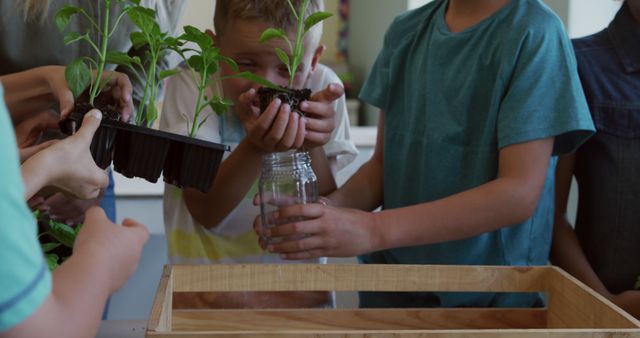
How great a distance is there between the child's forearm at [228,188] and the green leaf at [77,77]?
283 mm

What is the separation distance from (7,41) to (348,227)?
0.82 metres

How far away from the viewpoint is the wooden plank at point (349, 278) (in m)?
0.98

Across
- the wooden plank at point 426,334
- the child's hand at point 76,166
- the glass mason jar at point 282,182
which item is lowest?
the wooden plank at point 426,334

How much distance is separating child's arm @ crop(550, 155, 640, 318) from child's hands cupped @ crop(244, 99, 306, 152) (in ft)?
1.85


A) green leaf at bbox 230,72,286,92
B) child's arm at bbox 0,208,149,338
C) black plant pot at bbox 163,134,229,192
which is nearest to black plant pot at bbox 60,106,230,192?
black plant pot at bbox 163,134,229,192

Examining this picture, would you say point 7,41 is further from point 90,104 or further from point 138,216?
point 138,216

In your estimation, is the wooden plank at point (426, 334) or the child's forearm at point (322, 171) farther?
the child's forearm at point (322, 171)

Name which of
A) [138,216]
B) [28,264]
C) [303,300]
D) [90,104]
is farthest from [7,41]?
[138,216]

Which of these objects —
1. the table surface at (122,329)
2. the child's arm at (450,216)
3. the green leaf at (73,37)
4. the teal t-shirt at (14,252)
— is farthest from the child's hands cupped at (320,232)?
the teal t-shirt at (14,252)

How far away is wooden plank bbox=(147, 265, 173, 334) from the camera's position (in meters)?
0.75

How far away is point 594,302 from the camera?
0.90 metres

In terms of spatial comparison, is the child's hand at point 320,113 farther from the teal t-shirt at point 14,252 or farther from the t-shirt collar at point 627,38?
the teal t-shirt at point 14,252

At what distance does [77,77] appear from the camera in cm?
104

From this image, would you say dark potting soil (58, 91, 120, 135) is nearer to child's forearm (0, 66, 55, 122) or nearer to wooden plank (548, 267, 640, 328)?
child's forearm (0, 66, 55, 122)
